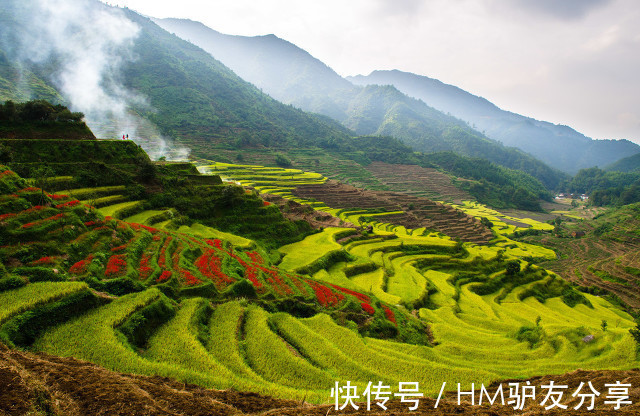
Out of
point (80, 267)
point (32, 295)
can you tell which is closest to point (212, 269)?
point (80, 267)

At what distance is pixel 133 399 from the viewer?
6.11 metres

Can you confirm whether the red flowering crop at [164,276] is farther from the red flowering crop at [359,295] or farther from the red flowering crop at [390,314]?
the red flowering crop at [390,314]

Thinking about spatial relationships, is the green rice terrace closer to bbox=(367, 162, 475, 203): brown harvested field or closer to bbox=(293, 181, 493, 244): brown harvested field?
bbox=(293, 181, 493, 244): brown harvested field

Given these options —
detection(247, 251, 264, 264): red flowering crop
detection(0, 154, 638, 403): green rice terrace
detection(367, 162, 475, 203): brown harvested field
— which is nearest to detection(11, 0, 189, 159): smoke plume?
detection(247, 251, 264, 264): red flowering crop

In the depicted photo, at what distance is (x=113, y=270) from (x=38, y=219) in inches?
185

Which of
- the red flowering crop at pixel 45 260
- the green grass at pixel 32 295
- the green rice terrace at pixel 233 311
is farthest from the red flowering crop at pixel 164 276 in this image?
the red flowering crop at pixel 45 260

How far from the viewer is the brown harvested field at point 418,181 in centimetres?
9238

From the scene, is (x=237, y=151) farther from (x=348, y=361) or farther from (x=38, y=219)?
(x=348, y=361)

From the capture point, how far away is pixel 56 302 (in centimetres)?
948

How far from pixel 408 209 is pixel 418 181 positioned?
46.1 m

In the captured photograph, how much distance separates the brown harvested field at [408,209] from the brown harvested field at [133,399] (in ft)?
151

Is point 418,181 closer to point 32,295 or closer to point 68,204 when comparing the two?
point 68,204

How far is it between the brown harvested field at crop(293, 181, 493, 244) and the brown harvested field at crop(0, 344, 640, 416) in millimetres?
45981

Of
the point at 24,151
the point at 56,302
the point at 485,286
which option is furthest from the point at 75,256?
the point at 485,286
